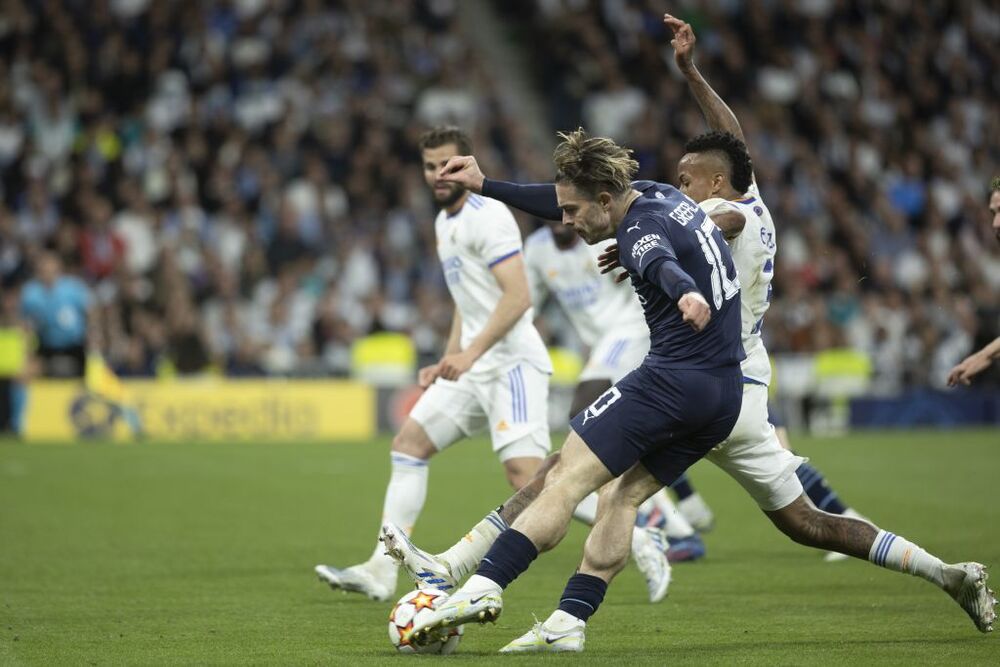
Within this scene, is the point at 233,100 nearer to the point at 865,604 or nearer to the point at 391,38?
the point at 391,38

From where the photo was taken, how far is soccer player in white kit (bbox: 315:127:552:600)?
852cm

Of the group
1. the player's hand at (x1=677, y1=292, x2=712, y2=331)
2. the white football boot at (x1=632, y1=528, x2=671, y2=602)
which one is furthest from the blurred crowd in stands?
the player's hand at (x1=677, y1=292, x2=712, y2=331)

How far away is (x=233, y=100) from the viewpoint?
82.6 ft

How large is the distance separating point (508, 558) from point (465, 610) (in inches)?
12.1

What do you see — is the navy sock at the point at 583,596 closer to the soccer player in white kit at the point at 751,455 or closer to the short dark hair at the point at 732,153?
the soccer player in white kit at the point at 751,455

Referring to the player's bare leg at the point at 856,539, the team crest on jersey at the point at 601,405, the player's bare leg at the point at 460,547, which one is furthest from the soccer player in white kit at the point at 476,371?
the team crest on jersey at the point at 601,405

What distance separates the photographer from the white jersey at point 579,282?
10641 millimetres

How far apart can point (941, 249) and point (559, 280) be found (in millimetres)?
16901

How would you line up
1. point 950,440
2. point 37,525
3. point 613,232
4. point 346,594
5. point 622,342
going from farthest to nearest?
point 950,440 < point 37,525 < point 622,342 < point 346,594 < point 613,232

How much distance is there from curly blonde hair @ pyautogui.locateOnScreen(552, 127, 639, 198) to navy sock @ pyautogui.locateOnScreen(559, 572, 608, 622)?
5.50 feet

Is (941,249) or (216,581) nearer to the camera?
(216,581)

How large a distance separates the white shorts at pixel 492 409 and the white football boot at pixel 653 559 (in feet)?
2.41

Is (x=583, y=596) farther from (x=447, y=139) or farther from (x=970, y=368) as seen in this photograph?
(x=447, y=139)

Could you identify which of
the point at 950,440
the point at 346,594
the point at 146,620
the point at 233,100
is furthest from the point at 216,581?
the point at 233,100
